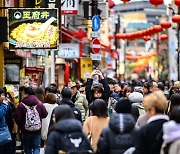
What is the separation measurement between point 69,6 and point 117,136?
17.3 metres

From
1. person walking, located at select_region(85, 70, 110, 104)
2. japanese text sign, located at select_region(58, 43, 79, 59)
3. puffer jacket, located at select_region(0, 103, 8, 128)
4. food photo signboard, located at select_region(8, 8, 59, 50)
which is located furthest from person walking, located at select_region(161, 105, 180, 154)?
japanese text sign, located at select_region(58, 43, 79, 59)

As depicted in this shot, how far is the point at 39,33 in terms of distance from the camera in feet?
60.9

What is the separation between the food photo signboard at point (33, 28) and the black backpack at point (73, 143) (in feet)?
32.0

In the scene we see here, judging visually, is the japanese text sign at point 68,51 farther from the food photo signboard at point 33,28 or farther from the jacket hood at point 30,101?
the jacket hood at point 30,101

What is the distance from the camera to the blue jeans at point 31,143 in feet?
47.8

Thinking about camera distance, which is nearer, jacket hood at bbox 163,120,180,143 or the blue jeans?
jacket hood at bbox 163,120,180,143

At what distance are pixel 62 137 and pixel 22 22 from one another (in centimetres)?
1002

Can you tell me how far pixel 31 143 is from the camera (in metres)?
14.7

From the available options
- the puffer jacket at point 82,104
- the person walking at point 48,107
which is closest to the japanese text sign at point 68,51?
the puffer jacket at point 82,104

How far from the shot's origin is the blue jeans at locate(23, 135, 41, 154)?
14578mm

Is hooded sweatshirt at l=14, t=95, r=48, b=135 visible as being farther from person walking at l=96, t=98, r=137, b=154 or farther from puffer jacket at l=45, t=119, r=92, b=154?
person walking at l=96, t=98, r=137, b=154

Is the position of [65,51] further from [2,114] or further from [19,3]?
[2,114]

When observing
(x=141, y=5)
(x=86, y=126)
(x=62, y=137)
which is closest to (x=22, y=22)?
(x=86, y=126)

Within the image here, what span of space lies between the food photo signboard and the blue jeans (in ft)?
14.7
